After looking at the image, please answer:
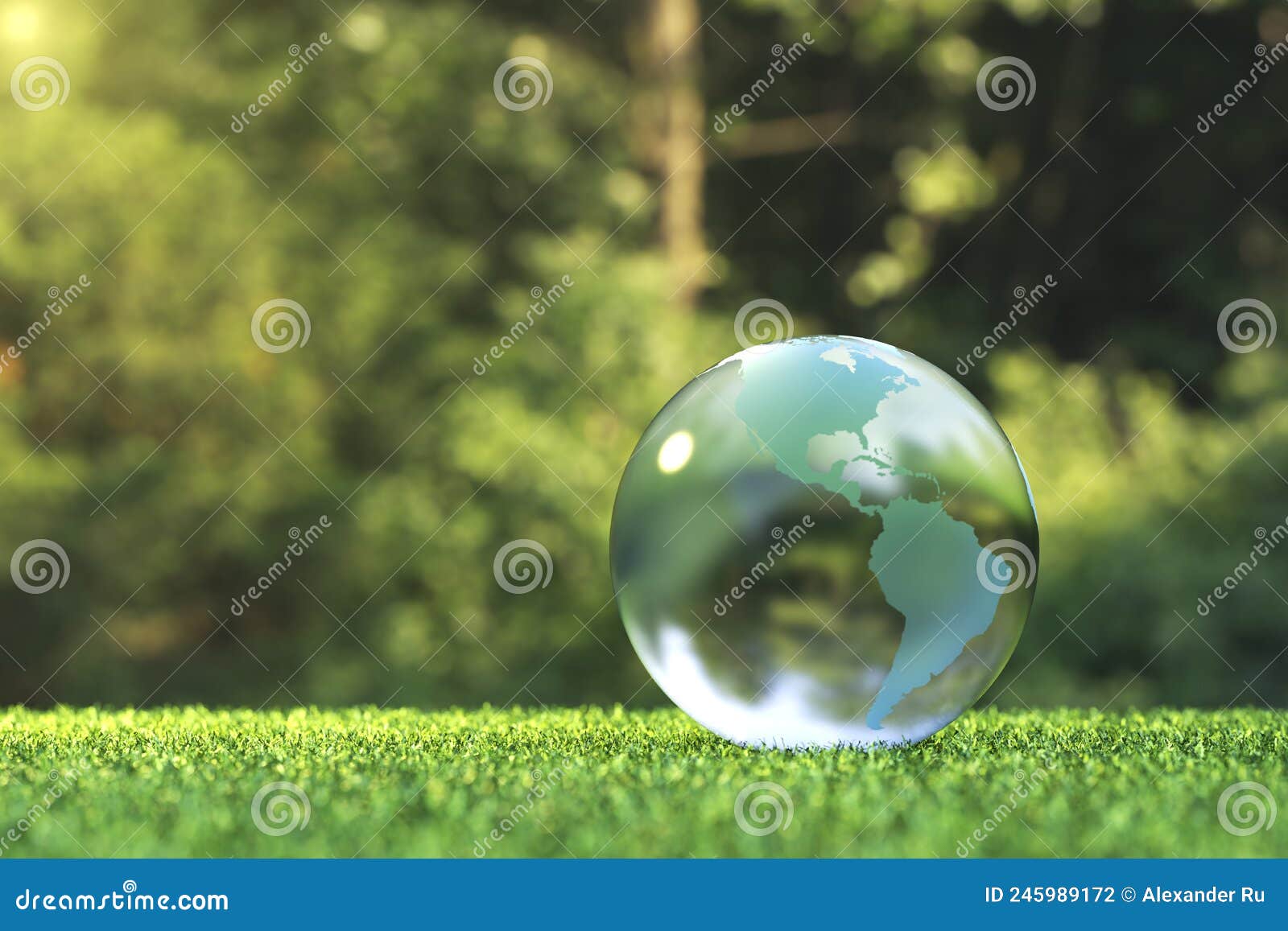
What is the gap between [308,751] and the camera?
5.93 m

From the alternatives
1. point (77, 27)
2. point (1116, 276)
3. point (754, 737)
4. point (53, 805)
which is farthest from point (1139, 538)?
point (77, 27)

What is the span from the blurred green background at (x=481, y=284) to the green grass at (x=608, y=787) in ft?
26.1

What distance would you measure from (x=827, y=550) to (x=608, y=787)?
1.13 m

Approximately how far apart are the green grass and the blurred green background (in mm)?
7951

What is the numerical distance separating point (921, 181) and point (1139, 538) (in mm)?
4245

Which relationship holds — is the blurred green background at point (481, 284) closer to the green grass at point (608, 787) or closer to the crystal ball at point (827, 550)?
the green grass at point (608, 787)

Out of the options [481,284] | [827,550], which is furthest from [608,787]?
[481,284]

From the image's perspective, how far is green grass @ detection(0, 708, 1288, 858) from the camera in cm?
441

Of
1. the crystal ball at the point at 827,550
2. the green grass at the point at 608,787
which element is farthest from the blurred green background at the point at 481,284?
the crystal ball at the point at 827,550

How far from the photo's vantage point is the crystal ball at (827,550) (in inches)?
210

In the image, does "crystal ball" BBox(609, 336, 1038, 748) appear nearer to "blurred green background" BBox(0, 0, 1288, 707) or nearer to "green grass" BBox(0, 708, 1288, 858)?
"green grass" BBox(0, 708, 1288, 858)

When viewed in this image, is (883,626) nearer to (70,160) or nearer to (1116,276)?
(1116,276)

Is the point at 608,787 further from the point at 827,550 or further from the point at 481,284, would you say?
the point at 481,284

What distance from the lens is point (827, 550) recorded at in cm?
531
